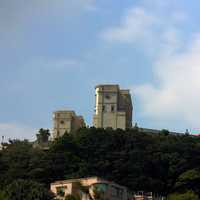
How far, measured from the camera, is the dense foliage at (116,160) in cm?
7419

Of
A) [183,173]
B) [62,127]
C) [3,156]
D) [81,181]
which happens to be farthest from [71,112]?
[81,181]

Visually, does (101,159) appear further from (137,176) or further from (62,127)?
(62,127)

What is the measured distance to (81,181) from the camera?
6206cm

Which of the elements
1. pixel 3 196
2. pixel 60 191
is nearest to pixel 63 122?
pixel 60 191

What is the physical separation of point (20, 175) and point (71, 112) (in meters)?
30.7

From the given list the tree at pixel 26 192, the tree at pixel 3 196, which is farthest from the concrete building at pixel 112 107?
the tree at pixel 3 196

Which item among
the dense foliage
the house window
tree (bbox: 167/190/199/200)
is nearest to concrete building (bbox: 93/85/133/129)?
the dense foliage

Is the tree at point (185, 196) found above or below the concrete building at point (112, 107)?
below

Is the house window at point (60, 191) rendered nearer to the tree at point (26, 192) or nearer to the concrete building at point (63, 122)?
the tree at point (26, 192)

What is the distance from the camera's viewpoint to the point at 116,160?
7881 cm

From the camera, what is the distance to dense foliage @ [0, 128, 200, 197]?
74188 mm

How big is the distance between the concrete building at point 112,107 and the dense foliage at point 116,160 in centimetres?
1552

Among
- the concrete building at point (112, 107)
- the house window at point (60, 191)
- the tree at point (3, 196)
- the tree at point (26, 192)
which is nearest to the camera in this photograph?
the tree at point (3, 196)

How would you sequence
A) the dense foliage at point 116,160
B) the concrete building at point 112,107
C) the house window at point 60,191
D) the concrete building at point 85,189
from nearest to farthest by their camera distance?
1. the concrete building at point 85,189
2. the house window at point 60,191
3. the dense foliage at point 116,160
4. the concrete building at point 112,107
